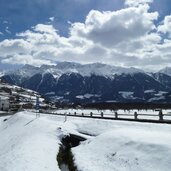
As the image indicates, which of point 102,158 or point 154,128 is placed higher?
point 154,128

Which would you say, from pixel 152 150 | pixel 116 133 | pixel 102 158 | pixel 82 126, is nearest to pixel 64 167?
pixel 102 158

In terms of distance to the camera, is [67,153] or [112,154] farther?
[67,153]

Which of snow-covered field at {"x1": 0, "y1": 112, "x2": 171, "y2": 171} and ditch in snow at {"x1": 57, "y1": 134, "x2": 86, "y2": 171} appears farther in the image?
ditch in snow at {"x1": 57, "y1": 134, "x2": 86, "y2": 171}

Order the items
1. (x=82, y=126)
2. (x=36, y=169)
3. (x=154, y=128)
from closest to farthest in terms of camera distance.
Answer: (x=36, y=169) → (x=154, y=128) → (x=82, y=126)

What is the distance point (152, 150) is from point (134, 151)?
1.40 meters

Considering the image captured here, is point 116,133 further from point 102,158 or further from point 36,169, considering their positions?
point 36,169

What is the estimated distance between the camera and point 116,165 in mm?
19469

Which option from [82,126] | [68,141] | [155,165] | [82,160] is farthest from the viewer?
[82,126]

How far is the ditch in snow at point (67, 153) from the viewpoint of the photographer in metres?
22.7

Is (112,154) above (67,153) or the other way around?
above

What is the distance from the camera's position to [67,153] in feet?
89.1

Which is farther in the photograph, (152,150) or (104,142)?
(104,142)

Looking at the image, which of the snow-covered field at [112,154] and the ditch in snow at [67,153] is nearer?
the snow-covered field at [112,154]

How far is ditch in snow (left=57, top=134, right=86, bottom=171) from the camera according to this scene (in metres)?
22.7
